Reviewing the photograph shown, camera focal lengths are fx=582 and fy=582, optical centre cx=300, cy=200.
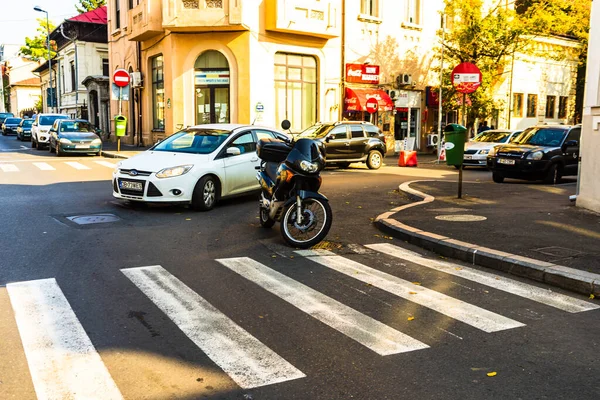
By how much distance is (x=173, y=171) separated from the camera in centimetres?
1053

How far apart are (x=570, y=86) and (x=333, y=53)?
2144 cm

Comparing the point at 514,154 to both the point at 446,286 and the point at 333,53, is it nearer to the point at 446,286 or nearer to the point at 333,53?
the point at 446,286

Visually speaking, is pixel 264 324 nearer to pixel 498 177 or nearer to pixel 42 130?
pixel 498 177

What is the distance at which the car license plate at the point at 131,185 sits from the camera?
10.5m

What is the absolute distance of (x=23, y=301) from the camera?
5.34m

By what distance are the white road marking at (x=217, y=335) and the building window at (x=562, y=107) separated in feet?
129

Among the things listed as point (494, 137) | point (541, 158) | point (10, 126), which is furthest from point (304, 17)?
point (10, 126)

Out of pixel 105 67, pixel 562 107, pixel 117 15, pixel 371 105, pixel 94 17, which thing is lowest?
pixel 371 105

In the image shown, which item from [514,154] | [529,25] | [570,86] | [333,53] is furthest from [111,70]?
[570,86]

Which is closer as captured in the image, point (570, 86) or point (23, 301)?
point (23, 301)

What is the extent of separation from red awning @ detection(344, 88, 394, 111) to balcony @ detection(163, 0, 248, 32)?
20.2ft

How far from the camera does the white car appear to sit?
10.5 metres

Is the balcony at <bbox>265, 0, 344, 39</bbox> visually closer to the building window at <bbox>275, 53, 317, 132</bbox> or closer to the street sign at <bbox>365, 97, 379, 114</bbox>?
the building window at <bbox>275, 53, 317, 132</bbox>

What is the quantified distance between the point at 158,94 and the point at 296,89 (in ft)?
22.6
